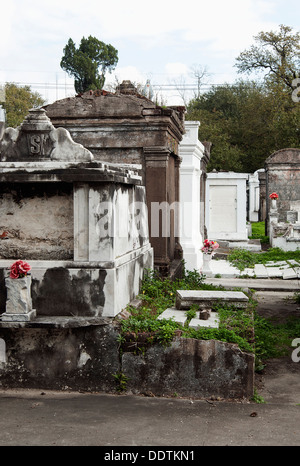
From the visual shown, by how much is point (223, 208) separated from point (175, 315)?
1233 cm

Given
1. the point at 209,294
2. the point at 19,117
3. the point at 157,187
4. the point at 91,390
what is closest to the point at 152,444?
the point at 91,390

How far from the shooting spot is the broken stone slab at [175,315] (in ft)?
18.1

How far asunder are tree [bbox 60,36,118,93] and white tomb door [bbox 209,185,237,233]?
20.2 metres

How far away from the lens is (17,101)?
4044 centimetres

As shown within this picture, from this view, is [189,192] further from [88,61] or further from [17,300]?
[88,61]

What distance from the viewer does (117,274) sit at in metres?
5.39

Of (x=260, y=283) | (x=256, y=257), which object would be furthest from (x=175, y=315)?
(x=256, y=257)

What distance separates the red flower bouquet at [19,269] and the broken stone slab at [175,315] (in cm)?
134

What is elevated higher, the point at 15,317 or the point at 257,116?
the point at 257,116

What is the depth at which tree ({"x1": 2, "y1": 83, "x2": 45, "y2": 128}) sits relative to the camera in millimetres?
38875

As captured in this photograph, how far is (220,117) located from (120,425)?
33.4 m

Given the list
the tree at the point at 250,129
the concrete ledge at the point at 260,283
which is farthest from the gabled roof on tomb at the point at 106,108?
the tree at the point at 250,129

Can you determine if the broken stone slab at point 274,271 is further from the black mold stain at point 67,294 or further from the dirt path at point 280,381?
the black mold stain at point 67,294

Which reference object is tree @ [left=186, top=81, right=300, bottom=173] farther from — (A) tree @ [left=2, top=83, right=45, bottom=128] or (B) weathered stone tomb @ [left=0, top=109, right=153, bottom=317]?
(B) weathered stone tomb @ [left=0, top=109, right=153, bottom=317]
